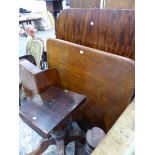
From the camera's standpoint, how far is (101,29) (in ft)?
2.72

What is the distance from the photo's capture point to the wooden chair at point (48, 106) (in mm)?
712

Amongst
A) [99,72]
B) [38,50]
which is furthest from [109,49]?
[38,50]

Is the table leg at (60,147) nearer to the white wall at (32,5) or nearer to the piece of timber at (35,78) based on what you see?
the piece of timber at (35,78)

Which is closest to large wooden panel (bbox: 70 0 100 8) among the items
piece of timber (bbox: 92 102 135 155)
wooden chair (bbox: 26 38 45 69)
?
wooden chair (bbox: 26 38 45 69)

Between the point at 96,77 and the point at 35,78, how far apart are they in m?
0.29

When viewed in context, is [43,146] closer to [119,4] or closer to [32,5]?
[119,4]

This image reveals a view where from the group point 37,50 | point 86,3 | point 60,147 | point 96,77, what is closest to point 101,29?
point 96,77

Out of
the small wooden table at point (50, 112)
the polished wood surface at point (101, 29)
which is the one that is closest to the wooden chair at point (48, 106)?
the small wooden table at point (50, 112)

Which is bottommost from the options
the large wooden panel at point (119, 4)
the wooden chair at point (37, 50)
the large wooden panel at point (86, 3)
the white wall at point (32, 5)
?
the wooden chair at point (37, 50)

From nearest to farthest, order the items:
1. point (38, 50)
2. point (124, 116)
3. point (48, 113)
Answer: point (124, 116), point (48, 113), point (38, 50)
